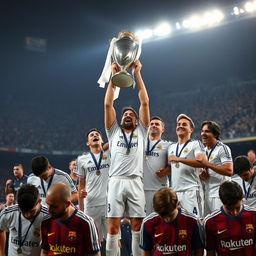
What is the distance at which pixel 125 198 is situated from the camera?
184 inches

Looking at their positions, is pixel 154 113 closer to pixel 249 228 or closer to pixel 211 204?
pixel 211 204

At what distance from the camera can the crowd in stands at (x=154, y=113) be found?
2272 centimetres

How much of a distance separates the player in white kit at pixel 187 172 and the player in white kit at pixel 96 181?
1171 millimetres

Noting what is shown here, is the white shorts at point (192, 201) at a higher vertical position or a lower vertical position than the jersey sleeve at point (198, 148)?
lower

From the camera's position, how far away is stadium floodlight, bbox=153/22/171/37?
23717mm

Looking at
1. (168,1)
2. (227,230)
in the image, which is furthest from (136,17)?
(227,230)

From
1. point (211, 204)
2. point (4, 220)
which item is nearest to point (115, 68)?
point (211, 204)

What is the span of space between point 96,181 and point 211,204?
5.94 feet

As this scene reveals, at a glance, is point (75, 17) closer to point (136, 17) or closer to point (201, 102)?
point (136, 17)

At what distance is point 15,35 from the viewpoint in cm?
→ 2680

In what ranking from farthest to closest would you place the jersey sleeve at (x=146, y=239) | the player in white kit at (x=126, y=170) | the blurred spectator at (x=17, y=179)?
the blurred spectator at (x=17, y=179), the player in white kit at (x=126, y=170), the jersey sleeve at (x=146, y=239)

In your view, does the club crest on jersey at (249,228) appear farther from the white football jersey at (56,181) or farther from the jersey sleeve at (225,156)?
the white football jersey at (56,181)

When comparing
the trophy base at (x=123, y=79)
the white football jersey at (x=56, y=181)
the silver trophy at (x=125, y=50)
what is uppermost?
the silver trophy at (x=125, y=50)

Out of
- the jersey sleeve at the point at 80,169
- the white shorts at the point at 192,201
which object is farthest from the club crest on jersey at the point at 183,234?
the jersey sleeve at the point at 80,169
